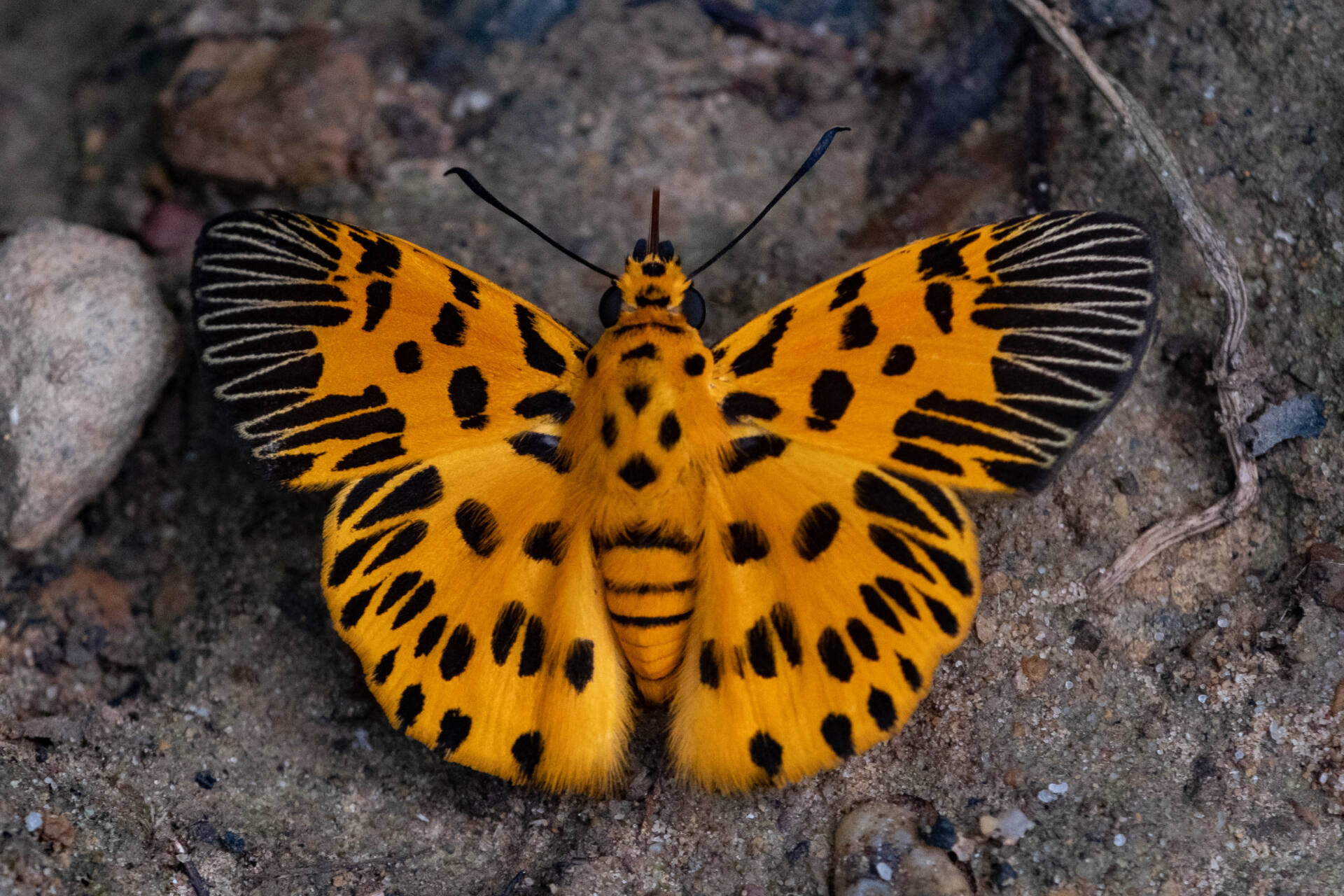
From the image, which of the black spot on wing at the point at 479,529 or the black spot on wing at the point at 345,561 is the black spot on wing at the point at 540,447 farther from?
the black spot on wing at the point at 345,561

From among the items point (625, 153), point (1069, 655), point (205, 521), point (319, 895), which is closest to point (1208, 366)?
point (1069, 655)

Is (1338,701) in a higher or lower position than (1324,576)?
lower

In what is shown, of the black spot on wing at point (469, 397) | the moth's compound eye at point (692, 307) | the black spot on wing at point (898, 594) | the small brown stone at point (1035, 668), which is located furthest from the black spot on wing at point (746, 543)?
the small brown stone at point (1035, 668)

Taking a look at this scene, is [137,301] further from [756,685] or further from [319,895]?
[756,685]

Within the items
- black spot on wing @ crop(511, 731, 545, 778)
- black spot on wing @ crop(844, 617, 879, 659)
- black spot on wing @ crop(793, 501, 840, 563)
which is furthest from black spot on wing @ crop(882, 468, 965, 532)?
black spot on wing @ crop(511, 731, 545, 778)

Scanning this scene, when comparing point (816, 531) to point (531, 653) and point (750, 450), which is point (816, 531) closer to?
point (750, 450)

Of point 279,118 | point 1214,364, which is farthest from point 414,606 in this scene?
point 1214,364
